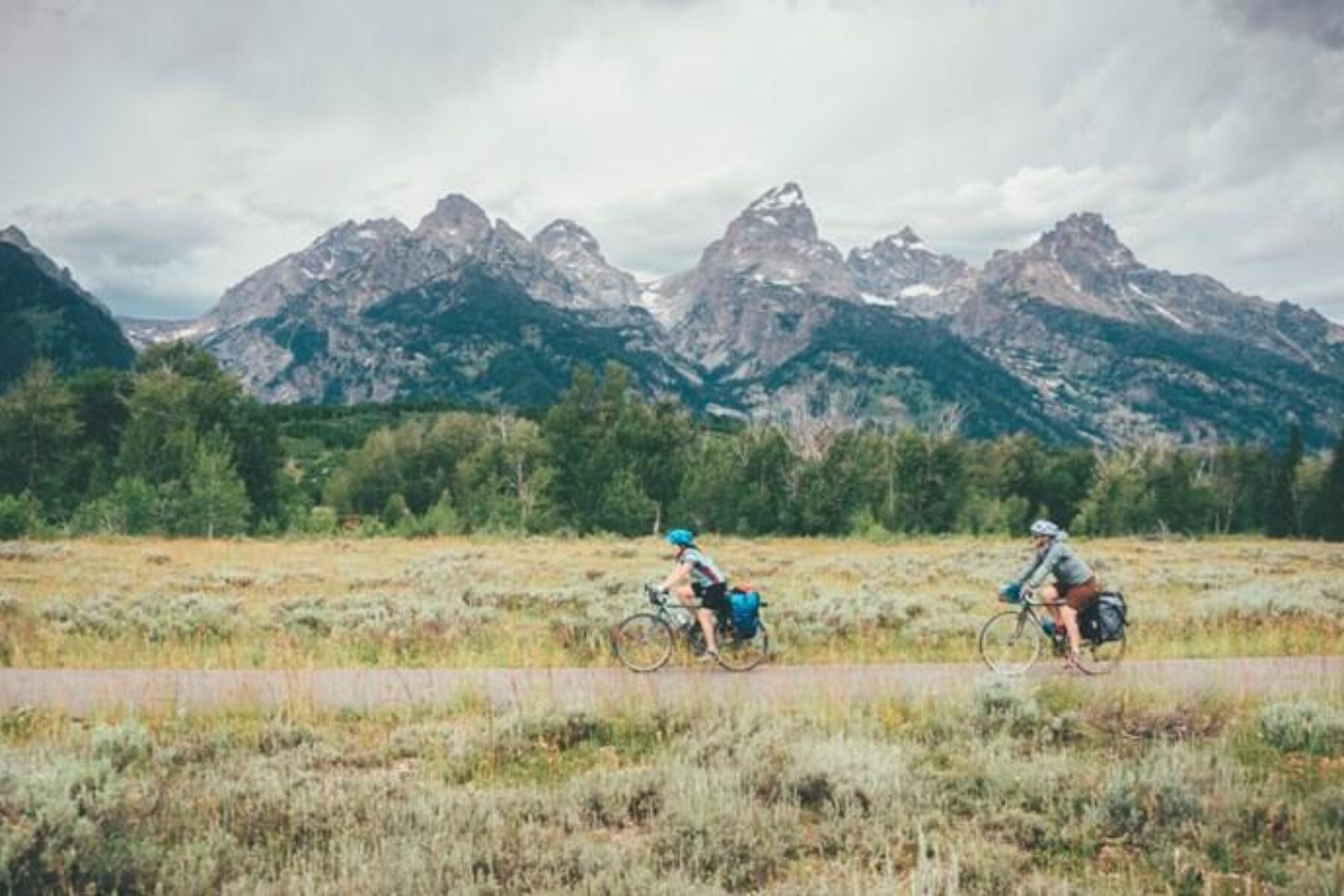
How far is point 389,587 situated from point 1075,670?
61.7ft

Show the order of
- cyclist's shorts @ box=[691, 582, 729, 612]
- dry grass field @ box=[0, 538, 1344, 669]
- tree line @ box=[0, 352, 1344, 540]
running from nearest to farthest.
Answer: cyclist's shorts @ box=[691, 582, 729, 612], dry grass field @ box=[0, 538, 1344, 669], tree line @ box=[0, 352, 1344, 540]

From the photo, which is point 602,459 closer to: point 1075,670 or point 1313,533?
point 1075,670

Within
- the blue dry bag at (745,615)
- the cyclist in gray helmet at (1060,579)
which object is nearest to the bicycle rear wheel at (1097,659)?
the cyclist in gray helmet at (1060,579)

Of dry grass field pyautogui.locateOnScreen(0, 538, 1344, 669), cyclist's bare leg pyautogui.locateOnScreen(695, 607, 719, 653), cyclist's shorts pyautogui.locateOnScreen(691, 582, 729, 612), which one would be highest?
cyclist's shorts pyautogui.locateOnScreen(691, 582, 729, 612)

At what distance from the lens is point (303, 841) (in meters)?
5.98

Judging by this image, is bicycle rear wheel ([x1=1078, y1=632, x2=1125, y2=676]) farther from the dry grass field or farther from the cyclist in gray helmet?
the dry grass field

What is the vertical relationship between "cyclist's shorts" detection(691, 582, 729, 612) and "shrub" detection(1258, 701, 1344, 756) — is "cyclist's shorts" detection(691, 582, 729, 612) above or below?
above

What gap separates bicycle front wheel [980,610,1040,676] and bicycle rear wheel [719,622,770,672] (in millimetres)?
3551

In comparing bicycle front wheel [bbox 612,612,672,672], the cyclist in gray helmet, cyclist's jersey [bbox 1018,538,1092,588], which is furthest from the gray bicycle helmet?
bicycle front wheel [bbox 612,612,672,672]

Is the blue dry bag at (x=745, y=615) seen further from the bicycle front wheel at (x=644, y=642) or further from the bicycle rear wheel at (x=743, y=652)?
the bicycle front wheel at (x=644, y=642)

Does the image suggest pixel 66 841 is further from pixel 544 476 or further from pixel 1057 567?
pixel 544 476

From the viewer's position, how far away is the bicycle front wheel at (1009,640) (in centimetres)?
1387

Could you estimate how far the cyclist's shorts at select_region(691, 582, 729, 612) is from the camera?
1348 centimetres

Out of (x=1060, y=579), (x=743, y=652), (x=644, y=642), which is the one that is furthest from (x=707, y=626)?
(x=1060, y=579)
